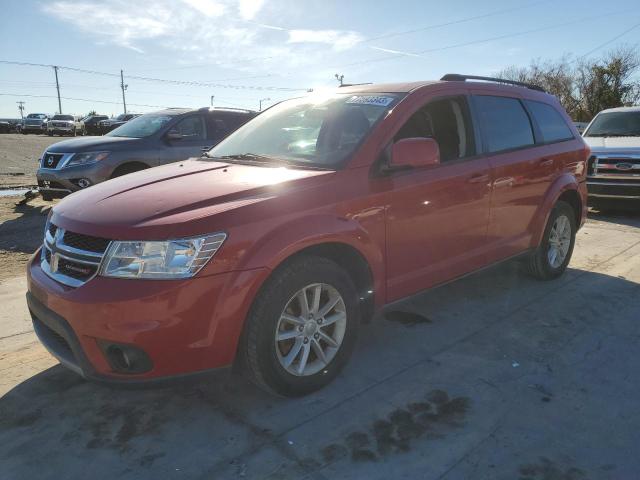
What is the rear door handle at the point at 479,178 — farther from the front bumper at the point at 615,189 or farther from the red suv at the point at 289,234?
the front bumper at the point at 615,189

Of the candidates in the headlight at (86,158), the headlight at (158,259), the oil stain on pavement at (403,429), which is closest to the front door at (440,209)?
the oil stain on pavement at (403,429)

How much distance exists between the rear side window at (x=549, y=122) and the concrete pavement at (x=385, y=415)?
6.08 ft

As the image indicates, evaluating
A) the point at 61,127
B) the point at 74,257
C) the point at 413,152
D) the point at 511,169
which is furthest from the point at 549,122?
the point at 61,127

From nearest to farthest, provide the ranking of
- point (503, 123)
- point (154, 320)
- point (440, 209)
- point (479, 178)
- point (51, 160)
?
point (154, 320) < point (440, 209) < point (479, 178) < point (503, 123) < point (51, 160)

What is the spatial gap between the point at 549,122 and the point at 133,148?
5.87 m

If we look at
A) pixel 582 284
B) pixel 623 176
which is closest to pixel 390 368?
pixel 582 284

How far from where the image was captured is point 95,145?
7852 millimetres

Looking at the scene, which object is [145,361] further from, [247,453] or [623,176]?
[623,176]

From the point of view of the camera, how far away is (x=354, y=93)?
381 centimetres

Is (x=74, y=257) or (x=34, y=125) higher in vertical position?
(x=34, y=125)

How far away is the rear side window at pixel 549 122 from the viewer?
15.8 feet

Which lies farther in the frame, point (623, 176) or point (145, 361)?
point (623, 176)

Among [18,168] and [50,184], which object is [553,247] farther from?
[18,168]

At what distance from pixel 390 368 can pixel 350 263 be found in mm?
745
